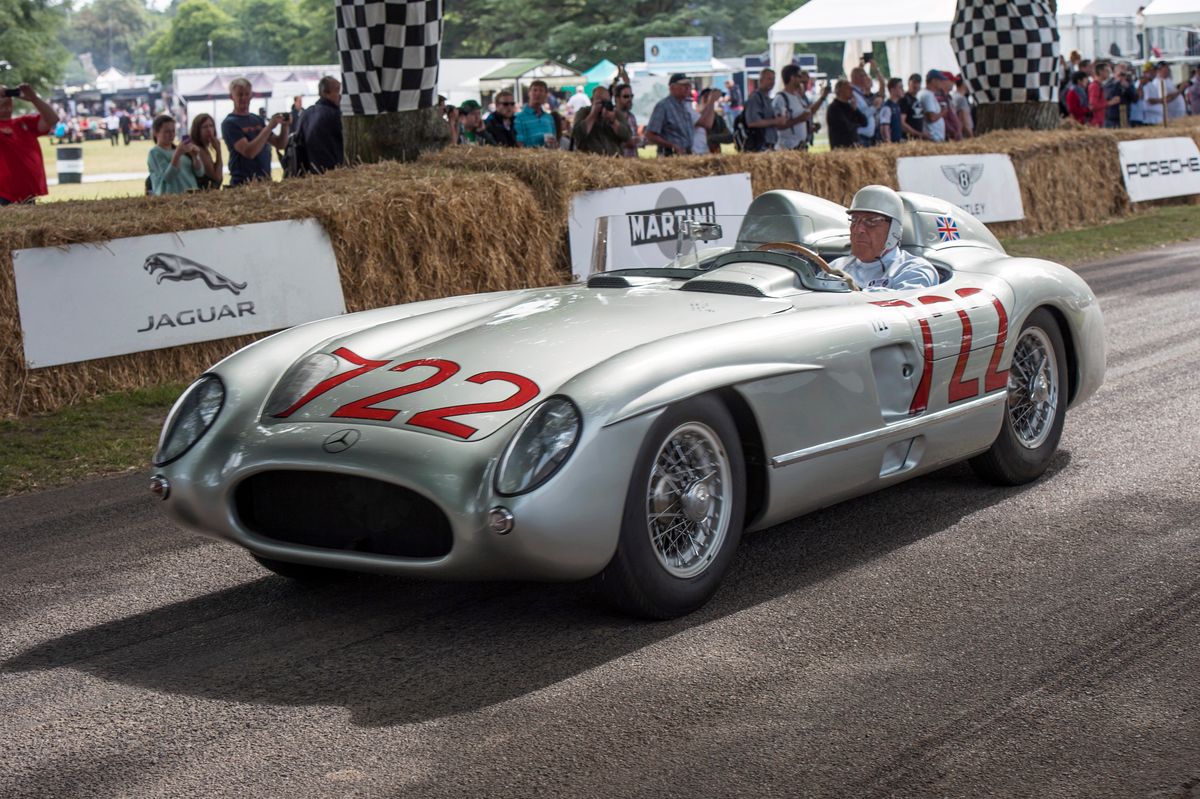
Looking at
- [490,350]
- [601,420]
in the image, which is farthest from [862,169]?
[601,420]

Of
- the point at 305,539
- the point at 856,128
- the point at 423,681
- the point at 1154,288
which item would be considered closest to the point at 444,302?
the point at 305,539

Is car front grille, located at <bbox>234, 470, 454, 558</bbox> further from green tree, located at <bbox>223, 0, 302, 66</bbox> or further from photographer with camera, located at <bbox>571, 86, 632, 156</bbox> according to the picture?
A: green tree, located at <bbox>223, 0, 302, 66</bbox>

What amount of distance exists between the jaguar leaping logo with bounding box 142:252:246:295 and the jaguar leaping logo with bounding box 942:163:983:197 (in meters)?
8.86

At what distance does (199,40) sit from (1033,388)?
137 m

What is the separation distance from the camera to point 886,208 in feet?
18.5

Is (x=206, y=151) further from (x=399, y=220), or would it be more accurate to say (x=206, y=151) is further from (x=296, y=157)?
(x=399, y=220)

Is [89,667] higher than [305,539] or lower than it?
lower

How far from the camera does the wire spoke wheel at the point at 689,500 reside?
413 cm

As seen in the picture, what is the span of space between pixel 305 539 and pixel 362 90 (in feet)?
25.5

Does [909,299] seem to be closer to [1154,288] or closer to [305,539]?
[305,539]

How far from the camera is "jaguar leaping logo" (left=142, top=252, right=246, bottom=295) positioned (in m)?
8.23

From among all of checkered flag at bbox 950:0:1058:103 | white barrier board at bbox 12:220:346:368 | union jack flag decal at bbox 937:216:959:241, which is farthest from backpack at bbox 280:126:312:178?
checkered flag at bbox 950:0:1058:103

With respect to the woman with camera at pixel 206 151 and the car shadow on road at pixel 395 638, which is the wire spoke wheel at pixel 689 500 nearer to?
the car shadow on road at pixel 395 638

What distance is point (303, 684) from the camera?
148 inches
